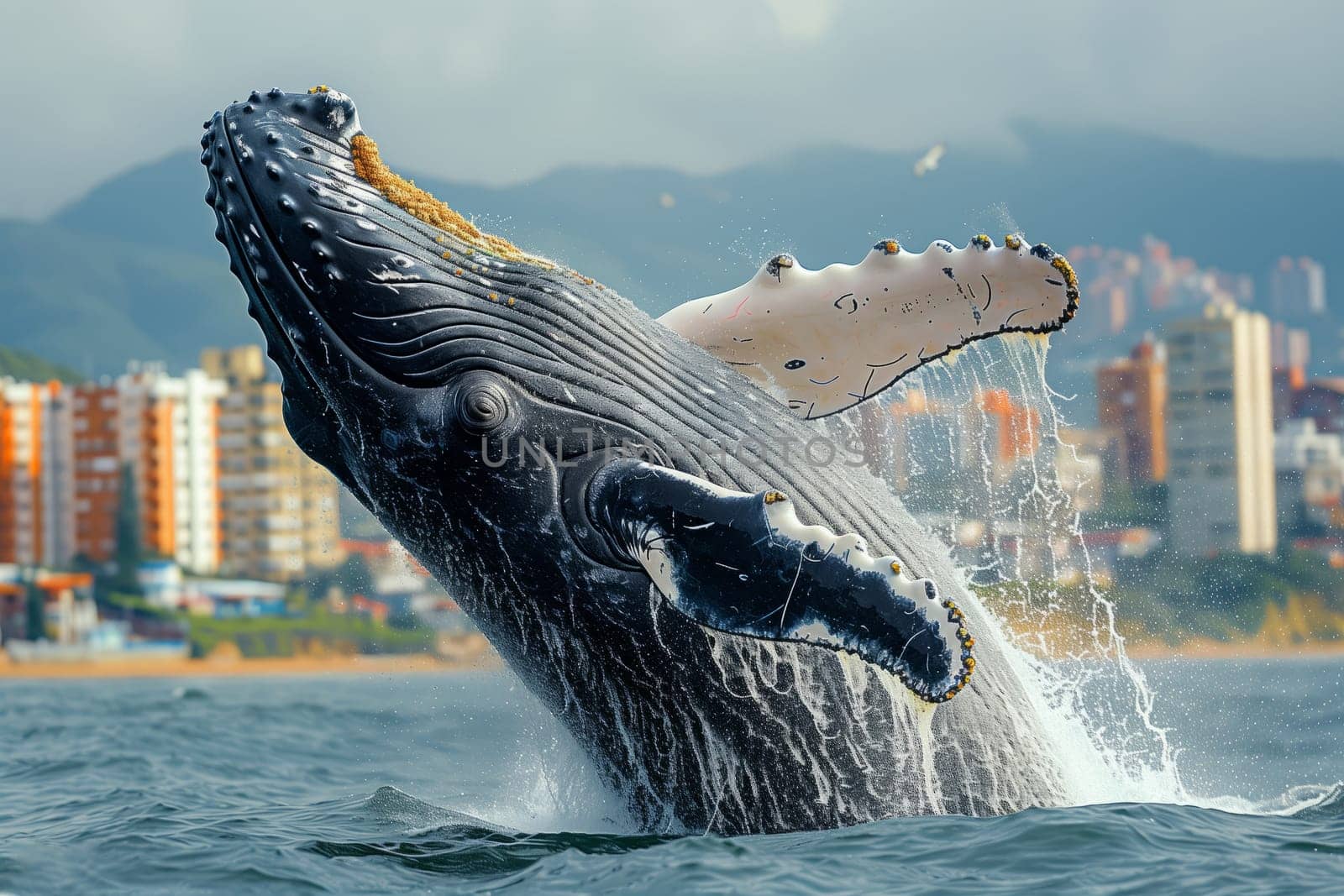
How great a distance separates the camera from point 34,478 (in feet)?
422

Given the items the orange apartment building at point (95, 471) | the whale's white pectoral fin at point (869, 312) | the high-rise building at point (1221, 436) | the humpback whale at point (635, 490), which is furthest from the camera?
the high-rise building at point (1221, 436)

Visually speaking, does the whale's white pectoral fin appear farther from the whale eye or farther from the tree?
the tree

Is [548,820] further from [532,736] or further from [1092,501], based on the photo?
[1092,501]

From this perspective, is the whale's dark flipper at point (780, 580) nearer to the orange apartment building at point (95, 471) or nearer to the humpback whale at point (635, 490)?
the humpback whale at point (635, 490)

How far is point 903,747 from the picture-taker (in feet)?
21.4

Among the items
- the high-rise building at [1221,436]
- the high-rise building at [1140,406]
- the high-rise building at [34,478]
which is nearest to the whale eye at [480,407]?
the high-rise building at [1221,436]

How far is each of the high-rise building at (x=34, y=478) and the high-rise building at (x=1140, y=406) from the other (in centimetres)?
10044

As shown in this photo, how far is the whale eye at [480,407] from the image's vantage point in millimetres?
5906

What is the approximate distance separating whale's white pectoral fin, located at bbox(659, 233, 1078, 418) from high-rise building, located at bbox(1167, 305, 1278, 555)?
126m

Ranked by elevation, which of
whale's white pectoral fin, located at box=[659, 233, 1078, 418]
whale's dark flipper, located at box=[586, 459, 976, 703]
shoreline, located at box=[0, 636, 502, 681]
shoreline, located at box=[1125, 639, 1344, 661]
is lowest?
shoreline, located at box=[1125, 639, 1344, 661]

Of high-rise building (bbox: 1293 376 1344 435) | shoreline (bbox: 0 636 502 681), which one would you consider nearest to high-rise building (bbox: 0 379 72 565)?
shoreline (bbox: 0 636 502 681)

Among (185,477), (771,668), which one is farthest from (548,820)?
(185,477)

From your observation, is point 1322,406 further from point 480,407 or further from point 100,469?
point 480,407

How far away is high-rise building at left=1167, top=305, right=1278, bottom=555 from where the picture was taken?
128125mm
